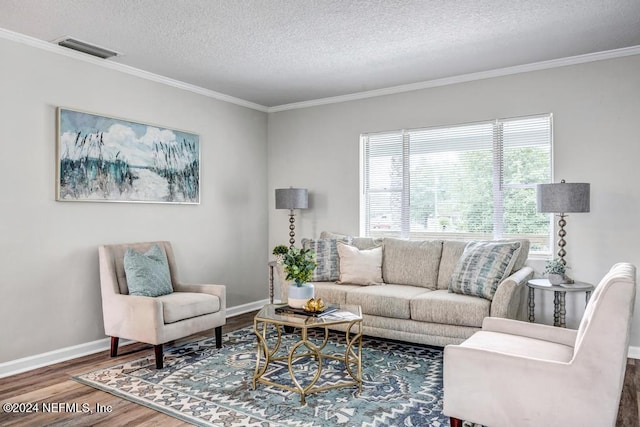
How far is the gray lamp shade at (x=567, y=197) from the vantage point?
142 inches

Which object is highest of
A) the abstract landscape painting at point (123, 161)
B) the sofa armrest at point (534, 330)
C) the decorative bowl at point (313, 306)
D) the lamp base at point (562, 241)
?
the abstract landscape painting at point (123, 161)

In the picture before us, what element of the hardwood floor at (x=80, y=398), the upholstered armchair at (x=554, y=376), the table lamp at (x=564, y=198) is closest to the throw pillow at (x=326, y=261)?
the hardwood floor at (x=80, y=398)

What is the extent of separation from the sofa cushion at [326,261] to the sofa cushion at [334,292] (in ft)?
0.57

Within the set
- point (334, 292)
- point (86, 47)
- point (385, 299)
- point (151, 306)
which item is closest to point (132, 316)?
point (151, 306)

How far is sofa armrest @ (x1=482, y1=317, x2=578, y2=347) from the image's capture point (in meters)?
2.59

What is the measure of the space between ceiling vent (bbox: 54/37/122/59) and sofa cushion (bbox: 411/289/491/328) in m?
3.36

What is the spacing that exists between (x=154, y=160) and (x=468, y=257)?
314 cm

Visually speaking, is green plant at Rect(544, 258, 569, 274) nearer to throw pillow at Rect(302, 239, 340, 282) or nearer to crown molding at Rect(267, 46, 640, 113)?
crown molding at Rect(267, 46, 640, 113)

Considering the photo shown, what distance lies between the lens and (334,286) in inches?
173

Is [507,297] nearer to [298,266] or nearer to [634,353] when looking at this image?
[634,353]

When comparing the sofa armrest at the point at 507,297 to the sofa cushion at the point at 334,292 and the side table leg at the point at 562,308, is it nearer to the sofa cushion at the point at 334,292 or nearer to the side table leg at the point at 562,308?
the side table leg at the point at 562,308

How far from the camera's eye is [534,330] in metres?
2.69

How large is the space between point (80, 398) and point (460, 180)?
12.5 ft

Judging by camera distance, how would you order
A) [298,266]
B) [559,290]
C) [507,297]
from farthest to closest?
[559,290]
[507,297]
[298,266]
